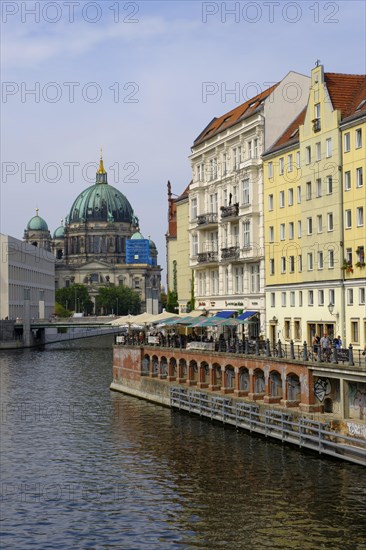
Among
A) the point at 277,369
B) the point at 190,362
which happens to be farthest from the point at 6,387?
the point at 277,369

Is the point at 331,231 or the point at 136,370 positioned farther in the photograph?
the point at 136,370

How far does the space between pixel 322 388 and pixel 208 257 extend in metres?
39.5

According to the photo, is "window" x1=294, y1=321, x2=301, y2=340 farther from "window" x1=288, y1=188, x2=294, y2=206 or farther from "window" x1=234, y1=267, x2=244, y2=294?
"window" x1=234, y1=267, x2=244, y2=294

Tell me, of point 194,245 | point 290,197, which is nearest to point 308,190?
point 290,197

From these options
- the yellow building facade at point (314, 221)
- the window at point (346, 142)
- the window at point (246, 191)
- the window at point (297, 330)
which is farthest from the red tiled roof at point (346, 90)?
the window at point (297, 330)

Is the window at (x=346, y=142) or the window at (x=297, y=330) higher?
the window at (x=346, y=142)

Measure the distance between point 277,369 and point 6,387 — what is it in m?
38.5

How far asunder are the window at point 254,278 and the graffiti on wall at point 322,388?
2929cm

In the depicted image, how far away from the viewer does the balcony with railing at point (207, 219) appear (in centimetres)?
8506

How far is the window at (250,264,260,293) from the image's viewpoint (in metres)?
77.3

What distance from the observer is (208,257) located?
8669 cm

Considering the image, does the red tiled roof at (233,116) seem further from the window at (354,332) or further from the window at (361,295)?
the window at (354,332)

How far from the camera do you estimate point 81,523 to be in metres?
35.2

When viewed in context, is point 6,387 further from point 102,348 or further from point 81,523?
point 102,348
